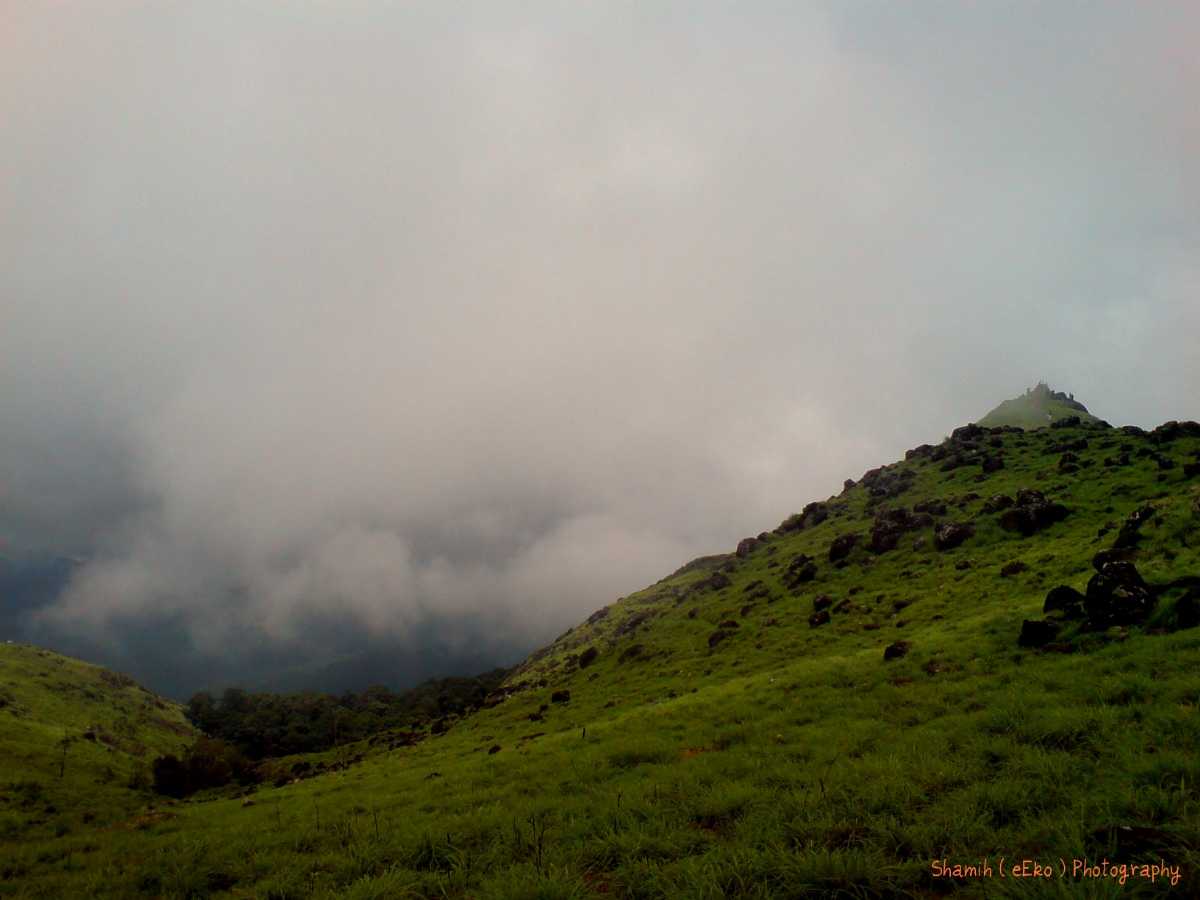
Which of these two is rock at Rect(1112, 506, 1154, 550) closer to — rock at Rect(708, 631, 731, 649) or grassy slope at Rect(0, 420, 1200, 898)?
grassy slope at Rect(0, 420, 1200, 898)

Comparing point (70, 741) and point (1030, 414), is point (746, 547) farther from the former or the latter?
point (1030, 414)

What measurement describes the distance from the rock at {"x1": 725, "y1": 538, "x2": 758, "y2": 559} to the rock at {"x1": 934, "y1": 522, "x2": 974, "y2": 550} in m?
47.8

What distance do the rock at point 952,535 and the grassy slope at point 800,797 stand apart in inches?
795

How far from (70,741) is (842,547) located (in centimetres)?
9664

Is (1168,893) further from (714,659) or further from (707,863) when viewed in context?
(714,659)

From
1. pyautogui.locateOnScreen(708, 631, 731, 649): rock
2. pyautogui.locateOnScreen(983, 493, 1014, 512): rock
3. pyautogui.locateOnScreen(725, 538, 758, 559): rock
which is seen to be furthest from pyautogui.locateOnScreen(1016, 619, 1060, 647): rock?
pyautogui.locateOnScreen(725, 538, 758, 559): rock

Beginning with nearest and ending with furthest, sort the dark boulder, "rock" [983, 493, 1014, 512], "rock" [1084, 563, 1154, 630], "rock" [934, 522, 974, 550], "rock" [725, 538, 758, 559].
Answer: "rock" [1084, 563, 1154, 630] < "rock" [934, 522, 974, 550] < "rock" [983, 493, 1014, 512] < the dark boulder < "rock" [725, 538, 758, 559]

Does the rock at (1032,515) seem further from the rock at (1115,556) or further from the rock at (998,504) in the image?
the rock at (1115,556)

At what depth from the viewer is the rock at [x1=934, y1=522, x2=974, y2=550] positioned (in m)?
57.6

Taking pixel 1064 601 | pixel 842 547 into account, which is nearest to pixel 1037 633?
pixel 1064 601

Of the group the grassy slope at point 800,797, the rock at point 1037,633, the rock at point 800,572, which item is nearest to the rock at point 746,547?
the rock at point 800,572

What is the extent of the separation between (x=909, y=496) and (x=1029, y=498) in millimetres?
31556

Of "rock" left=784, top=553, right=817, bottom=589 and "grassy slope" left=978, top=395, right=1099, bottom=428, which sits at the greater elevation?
"grassy slope" left=978, top=395, right=1099, bottom=428

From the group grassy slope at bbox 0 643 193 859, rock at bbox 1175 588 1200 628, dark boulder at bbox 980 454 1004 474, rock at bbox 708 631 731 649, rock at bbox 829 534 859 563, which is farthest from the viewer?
dark boulder at bbox 980 454 1004 474
